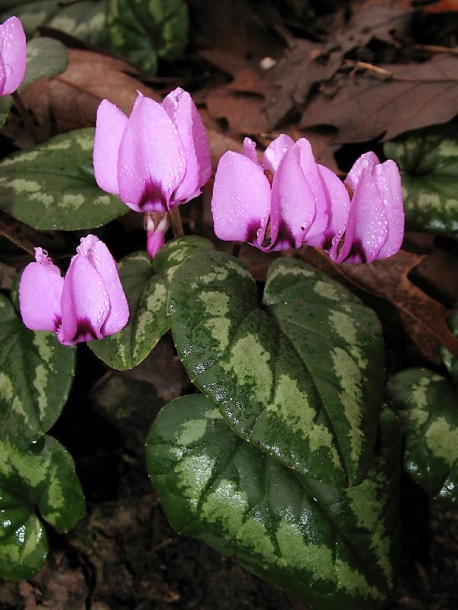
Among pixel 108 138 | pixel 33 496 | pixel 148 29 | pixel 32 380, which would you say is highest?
pixel 108 138

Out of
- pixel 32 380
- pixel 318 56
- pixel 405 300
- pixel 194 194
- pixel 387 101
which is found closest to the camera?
pixel 194 194

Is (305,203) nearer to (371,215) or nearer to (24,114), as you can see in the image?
(371,215)

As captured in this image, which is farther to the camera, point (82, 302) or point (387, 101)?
point (387, 101)

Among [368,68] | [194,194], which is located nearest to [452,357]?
[194,194]

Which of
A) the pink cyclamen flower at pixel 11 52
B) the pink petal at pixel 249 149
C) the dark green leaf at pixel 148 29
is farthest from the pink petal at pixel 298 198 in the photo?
the dark green leaf at pixel 148 29

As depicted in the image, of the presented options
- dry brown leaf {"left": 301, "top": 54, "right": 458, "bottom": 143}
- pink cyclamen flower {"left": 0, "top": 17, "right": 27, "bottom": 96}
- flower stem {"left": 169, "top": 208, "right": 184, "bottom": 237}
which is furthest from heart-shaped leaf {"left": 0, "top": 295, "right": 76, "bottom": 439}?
dry brown leaf {"left": 301, "top": 54, "right": 458, "bottom": 143}

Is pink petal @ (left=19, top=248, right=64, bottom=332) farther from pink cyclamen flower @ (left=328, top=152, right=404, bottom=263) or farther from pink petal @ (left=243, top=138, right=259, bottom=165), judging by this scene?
pink cyclamen flower @ (left=328, top=152, right=404, bottom=263)

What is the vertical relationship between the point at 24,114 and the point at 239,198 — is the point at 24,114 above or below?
below
